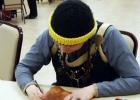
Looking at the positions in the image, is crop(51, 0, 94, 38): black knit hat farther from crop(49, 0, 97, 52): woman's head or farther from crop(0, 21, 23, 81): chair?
crop(0, 21, 23, 81): chair

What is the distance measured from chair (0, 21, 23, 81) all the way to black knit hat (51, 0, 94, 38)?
22.0 inches

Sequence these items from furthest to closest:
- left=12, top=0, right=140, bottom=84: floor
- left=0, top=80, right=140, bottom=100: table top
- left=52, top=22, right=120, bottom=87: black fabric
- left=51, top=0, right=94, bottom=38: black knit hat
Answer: left=12, top=0, right=140, bottom=84: floor < left=52, top=22, right=120, bottom=87: black fabric < left=0, top=80, right=140, bottom=100: table top < left=51, top=0, right=94, bottom=38: black knit hat

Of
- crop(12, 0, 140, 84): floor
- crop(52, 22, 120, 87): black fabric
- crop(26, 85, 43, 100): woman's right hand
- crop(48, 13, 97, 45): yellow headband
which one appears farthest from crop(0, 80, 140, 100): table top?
crop(12, 0, 140, 84): floor

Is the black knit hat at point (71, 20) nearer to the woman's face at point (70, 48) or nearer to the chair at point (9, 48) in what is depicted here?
the woman's face at point (70, 48)

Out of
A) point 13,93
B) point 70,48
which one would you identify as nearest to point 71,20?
point 70,48

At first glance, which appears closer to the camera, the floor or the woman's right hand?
the woman's right hand

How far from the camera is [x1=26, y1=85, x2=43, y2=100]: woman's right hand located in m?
1.40

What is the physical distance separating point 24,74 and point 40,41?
184mm

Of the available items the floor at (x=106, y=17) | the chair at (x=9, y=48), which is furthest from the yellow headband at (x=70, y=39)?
the floor at (x=106, y=17)

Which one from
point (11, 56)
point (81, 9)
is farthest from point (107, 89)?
point (11, 56)

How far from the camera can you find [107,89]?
1401 mm

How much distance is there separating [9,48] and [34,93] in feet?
1.78

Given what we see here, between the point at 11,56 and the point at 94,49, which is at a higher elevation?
the point at 94,49

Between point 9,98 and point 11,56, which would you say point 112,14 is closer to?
point 11,56
